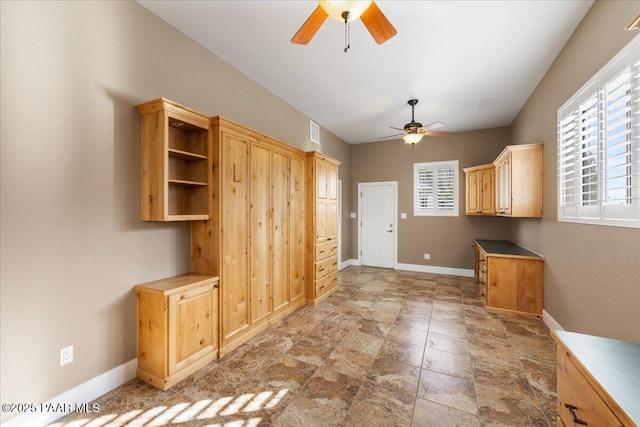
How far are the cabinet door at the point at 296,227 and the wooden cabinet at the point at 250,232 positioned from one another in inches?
0.6

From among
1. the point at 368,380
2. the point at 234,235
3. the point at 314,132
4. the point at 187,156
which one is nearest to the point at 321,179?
the point at 314,132

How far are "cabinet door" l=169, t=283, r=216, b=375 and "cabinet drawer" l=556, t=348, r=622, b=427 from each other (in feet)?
8.15

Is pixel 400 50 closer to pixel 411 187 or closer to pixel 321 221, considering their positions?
pixel 321 221

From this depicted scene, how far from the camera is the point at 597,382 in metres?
0.97

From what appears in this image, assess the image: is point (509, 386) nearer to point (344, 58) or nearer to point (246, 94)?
point (344, 58)

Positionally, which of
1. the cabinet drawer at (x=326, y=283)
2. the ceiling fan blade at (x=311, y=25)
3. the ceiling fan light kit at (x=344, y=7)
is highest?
the ceiling fan blade at (x=311, y=25)

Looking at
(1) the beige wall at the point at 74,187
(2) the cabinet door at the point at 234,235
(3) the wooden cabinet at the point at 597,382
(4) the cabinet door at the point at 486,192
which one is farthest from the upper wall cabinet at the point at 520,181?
(1) the beige wall at the point at 74,187

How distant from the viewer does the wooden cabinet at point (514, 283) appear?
3.49 metres

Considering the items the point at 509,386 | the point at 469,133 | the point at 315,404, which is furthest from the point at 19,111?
the point at 469,133

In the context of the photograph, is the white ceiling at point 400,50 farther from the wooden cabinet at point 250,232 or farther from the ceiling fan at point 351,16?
the wooden cabinet at point 250,232

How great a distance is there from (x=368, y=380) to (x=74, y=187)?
270 centimetres

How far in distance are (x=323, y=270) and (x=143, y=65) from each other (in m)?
3.42

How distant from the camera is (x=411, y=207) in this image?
6293 millimetres

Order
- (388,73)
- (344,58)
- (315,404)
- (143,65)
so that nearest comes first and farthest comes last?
(315,404) < (143,65) < (344,58) < (388,73)
